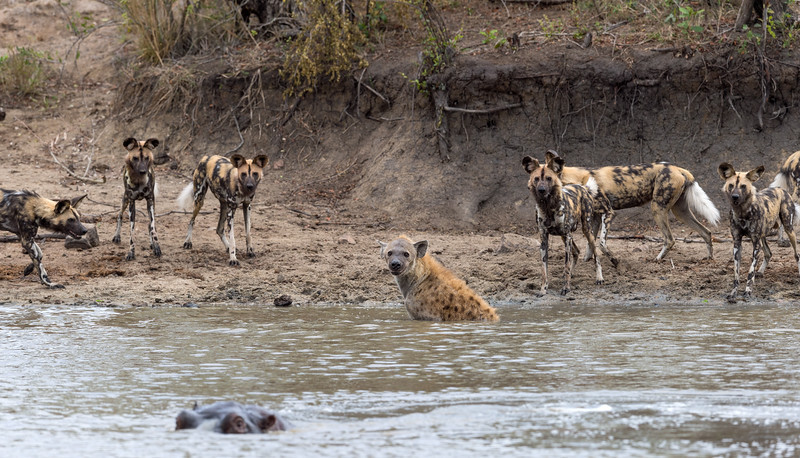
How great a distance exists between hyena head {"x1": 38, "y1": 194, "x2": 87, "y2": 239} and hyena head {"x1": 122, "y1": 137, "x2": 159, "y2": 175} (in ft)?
3.11

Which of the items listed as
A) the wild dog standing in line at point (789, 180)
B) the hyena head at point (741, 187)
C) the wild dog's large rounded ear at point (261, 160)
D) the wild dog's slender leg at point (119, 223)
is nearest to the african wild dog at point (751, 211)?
the hyena head at point (741, 187)

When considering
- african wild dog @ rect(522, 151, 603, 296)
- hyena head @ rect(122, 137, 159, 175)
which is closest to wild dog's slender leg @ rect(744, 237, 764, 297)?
african wild dog @ rect(522, 151, 603, 296)

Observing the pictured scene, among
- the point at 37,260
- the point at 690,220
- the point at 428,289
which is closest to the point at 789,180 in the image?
the point at 690,220

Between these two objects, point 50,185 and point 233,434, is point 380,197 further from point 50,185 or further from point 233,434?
point 233,434

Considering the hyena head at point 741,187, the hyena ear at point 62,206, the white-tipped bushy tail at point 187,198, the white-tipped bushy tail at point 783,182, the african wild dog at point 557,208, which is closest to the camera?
the hyena head at point 741,187

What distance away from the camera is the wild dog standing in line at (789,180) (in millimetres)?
12945

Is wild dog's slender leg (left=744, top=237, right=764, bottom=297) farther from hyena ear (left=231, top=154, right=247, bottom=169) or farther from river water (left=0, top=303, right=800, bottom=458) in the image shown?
hyena ear (left=231, top=154, right=247, bottom=169)

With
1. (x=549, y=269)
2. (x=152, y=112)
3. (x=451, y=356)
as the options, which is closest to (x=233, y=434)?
(x=451, y=356)

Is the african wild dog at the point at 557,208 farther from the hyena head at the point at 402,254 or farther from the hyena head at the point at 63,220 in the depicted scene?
the hyena head at the point at 63,220

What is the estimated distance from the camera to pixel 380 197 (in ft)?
49.4

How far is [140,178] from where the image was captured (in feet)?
41.7

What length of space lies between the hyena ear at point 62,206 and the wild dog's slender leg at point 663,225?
7109 mm

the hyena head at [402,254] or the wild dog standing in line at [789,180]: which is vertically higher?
the wild dog standing in line at [789,180]

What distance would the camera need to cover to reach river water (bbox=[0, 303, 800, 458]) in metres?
5.19
